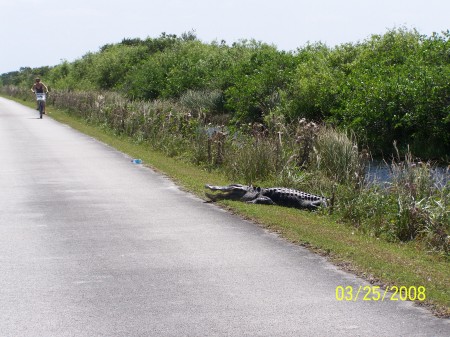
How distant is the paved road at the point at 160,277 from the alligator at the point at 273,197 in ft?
2.08

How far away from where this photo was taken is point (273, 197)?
13.4 metres

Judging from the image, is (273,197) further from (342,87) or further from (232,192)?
(342,87)

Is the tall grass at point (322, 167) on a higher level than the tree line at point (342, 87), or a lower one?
lower

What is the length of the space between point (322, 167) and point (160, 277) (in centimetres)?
841

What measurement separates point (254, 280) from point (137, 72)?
3995 cm

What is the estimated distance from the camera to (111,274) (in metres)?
8.23

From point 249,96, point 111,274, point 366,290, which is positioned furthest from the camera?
point 249,96

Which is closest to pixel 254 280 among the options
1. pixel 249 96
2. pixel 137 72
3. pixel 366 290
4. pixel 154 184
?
pixel 366 290

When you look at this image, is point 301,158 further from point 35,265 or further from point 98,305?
point 98,305
